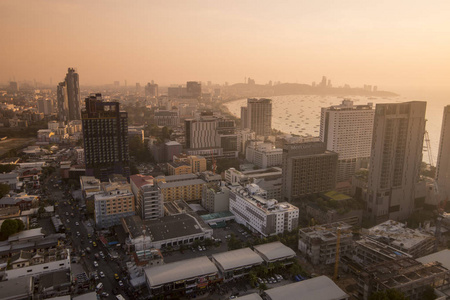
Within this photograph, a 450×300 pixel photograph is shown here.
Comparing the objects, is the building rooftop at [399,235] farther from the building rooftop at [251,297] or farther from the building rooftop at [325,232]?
the building rooftop at [251,297]

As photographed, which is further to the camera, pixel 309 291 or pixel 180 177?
pixel 180 177

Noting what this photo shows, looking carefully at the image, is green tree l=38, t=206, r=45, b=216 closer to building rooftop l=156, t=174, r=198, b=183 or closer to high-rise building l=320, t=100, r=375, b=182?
building rooftop l=156, t=174, r=198, b=183

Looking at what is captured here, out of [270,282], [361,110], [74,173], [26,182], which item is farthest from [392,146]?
[26,182]

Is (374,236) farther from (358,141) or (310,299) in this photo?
(358,141)

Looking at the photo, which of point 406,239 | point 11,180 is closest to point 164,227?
point 406,239

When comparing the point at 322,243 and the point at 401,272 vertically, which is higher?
the point at 401,272

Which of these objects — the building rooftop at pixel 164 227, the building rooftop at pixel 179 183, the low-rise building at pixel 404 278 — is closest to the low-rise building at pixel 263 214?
the building rooftop at pixel 164 227

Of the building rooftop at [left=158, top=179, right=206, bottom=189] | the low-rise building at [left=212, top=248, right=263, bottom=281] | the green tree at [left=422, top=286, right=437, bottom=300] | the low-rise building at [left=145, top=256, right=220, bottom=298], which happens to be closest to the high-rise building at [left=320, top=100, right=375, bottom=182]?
the building rooftop at [left=158, top=179, right=206, bottom=189]

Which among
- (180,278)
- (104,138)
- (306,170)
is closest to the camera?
(180,278)

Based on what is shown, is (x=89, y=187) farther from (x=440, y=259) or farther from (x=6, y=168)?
(x=440, y=259)
